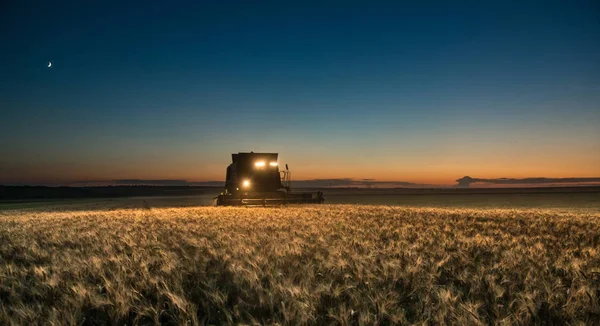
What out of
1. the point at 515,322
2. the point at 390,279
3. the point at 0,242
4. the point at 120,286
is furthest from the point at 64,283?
the point at 0,242

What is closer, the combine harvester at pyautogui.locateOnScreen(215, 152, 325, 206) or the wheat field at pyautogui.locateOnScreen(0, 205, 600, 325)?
the wheat field at pyautogui.locateOnScreen(0, 205, 600, 325)

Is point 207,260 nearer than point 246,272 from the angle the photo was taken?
No

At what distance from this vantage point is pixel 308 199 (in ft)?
98.8

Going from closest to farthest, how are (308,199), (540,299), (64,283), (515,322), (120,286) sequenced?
(515,322)
(540,299)
(120,286)
(64,283)
(308,199)

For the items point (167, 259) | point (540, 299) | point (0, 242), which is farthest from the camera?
point (0, 242)

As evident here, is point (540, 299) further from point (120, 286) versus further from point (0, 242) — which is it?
point (0, 242)

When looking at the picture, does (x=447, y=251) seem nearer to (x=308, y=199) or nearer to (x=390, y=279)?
(x=390, y=279)

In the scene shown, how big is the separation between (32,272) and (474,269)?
599 cm

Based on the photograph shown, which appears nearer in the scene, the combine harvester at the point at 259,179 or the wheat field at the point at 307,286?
the wheat field at the point at 307,286

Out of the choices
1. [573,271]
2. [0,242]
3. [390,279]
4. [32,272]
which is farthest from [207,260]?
[0,242]

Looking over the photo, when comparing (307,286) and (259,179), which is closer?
(307,286)

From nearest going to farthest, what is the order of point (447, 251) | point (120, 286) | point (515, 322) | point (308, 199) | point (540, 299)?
point (515, 322) → point (540, 299) → point (120, 286) → point (447, 251) → point (308, 199)

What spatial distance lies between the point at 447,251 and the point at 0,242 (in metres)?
9.83

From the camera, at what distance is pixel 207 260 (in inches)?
229
